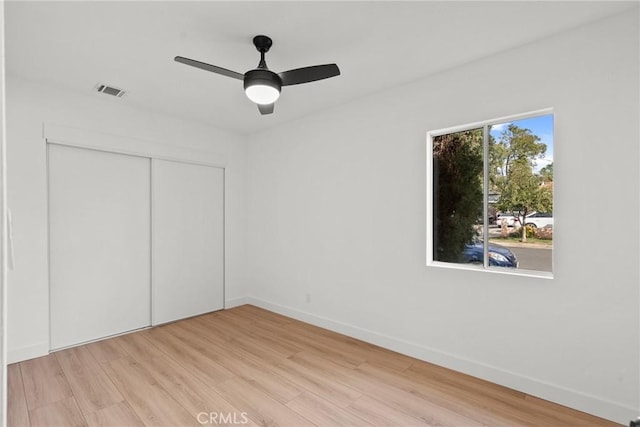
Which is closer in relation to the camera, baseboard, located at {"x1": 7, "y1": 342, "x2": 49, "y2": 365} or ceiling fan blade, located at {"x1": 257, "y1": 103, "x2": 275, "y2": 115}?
ceiling fan blade, located at {"x1": 257, "y1": 103, "x2": 275, "y2": 115}

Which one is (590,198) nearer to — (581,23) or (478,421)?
(581,23)

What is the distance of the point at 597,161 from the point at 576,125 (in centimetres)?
28

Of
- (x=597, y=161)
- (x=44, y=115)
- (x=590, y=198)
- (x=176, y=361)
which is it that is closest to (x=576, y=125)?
(x=597, y=161)

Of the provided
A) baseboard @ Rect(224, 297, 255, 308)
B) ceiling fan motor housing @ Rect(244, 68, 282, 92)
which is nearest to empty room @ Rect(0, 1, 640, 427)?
ceiling fan motor housing @ Rect(244, 68, 282, 92)

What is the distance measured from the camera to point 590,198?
7.23 ft

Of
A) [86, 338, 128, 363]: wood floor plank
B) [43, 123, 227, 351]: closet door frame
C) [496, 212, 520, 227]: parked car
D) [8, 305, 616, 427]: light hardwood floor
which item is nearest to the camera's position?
[8, 305, 616, 427]: light hardwood floor

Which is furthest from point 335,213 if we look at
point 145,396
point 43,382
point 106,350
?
point 43,382

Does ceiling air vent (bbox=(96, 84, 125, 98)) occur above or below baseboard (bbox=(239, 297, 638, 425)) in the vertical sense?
above

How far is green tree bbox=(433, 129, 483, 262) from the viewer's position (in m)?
2.90

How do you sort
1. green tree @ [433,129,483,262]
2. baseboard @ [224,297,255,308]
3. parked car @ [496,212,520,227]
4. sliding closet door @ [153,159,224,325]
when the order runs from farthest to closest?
baseboard @ [224,297,255,308], sliding closet door @ [153,159,224,325], green tree @ [433,129,483,262], parked car @ [496,212,520,227]

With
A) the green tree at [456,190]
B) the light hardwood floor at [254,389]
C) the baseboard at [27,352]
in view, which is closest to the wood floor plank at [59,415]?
the light hardwood floor at [254,389]

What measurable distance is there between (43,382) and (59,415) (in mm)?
619

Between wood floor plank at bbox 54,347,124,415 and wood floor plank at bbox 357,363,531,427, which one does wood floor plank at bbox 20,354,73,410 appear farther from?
wood floor plank at bbox 357,363,531,427

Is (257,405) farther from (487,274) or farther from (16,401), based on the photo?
(487,274)
